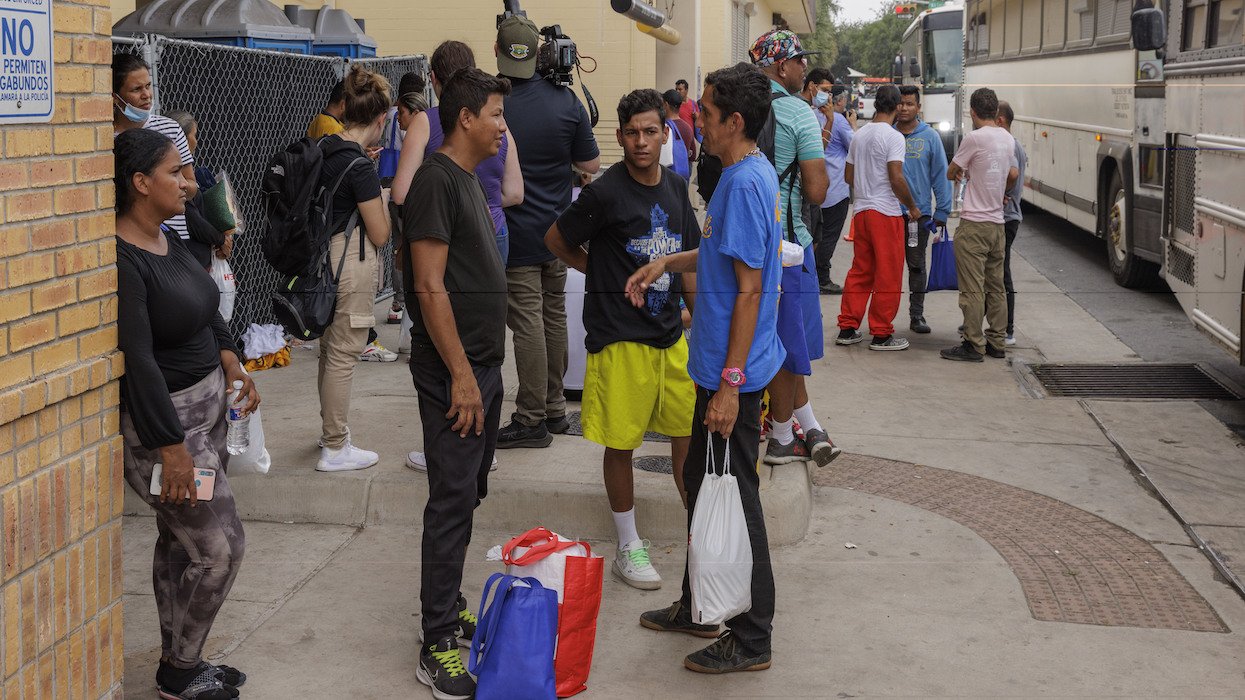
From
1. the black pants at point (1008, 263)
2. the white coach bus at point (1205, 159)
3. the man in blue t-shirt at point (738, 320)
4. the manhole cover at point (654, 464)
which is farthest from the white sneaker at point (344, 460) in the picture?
the black pants at point (1008, 263)

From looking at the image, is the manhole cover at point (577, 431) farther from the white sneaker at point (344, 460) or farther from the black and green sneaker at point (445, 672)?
the black and green sneaker at point (445, 672)

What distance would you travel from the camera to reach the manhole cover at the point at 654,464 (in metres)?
6.11

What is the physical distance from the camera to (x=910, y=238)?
9812 mm

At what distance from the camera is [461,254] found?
416 cm

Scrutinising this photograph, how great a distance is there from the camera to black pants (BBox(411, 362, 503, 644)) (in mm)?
4156

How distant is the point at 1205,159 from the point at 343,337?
5921 millimetres

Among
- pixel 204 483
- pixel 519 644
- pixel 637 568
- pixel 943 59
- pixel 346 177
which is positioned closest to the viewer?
pixel 204 483

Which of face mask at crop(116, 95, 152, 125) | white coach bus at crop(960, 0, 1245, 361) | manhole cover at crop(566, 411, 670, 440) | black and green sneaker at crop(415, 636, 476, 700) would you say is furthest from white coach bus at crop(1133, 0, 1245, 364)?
face mask at crop(116, 95, 152, 125)

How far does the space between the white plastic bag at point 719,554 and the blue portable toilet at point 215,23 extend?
6.86m

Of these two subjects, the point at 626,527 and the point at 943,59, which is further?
the point at 943,59

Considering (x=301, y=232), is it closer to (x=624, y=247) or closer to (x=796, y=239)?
(x=624, y=247)

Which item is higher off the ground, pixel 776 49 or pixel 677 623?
pixel 776 49

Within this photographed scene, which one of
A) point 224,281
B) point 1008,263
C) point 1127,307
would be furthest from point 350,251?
point 1127,307

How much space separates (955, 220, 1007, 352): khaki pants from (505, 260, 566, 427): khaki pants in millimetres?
3918
